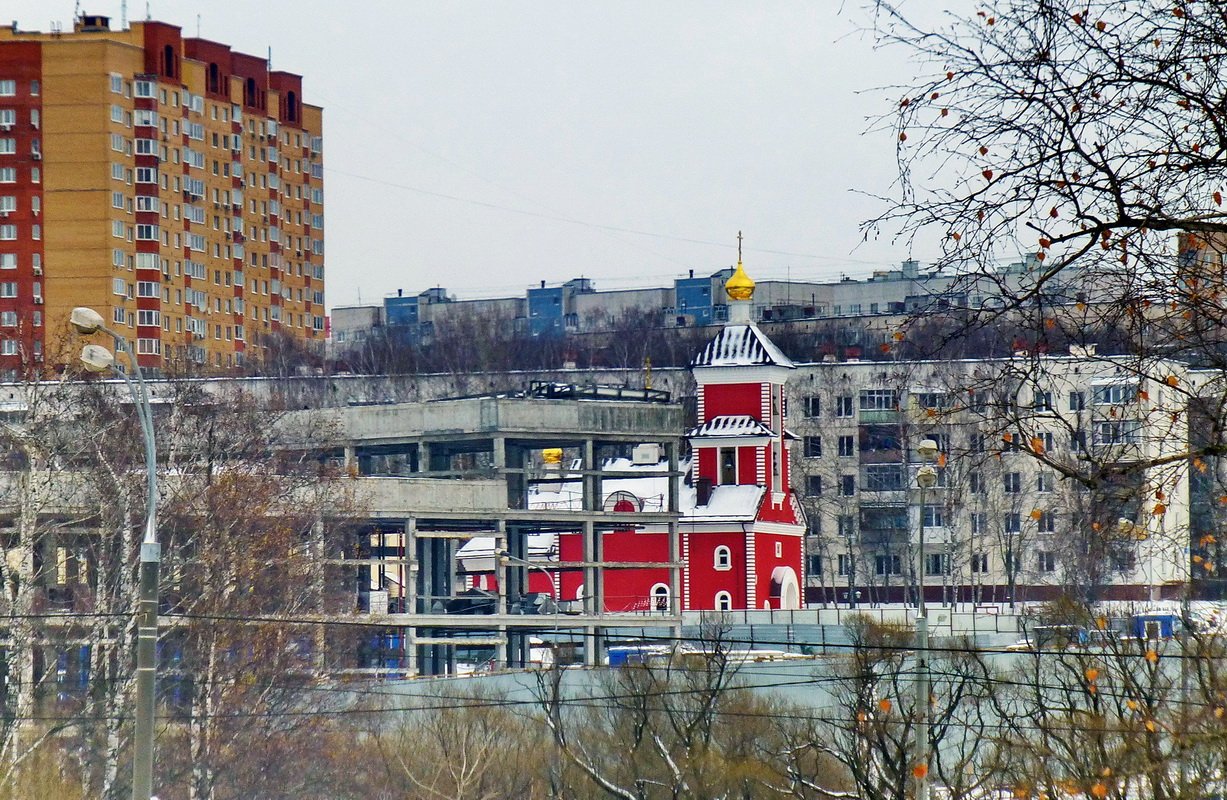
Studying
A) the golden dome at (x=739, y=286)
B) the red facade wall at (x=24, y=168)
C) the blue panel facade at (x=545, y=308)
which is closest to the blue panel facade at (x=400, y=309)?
the blue panel facade at (x=545, y=308)

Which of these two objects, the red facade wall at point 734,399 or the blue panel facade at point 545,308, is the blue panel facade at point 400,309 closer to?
the blue panel facade at point 545,308

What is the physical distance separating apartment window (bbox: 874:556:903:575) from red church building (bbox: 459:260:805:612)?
12798mm

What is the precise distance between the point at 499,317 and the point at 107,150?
115 feet

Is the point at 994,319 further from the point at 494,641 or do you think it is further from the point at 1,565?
the point at 494,641

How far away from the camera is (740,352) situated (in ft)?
274

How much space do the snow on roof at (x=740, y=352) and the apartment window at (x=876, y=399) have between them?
18359 mm

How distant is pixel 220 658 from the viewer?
42469 millimetres

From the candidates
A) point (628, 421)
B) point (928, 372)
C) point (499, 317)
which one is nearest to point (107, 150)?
point (499, 317)

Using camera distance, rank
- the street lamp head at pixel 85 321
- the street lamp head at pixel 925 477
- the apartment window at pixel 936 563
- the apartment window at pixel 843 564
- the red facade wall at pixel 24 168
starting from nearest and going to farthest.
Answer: the street lamp head at pixel 85 321 → the street lamp head at pixel 925 477 → the apartment window at pixel 936 563 → the apartment window at pixel 843 564 → the red facade wall at pixel 24 168

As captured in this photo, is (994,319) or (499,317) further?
(499,317)

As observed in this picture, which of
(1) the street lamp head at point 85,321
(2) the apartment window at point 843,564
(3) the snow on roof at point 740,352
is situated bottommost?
(2) the apartment window at point 843,564

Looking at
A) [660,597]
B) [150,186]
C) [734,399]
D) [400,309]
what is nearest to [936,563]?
[734,399]

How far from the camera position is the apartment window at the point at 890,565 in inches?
3851

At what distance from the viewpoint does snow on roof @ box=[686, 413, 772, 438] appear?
83250 millimetres
